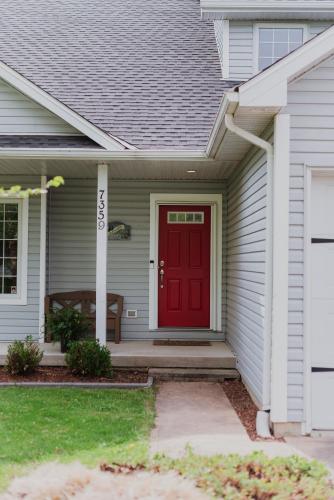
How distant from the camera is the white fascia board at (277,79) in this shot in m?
4.67

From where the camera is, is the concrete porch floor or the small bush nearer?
the small bush

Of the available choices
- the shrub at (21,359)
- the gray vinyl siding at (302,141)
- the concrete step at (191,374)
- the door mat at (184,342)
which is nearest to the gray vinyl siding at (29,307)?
the shrub at (21,359)

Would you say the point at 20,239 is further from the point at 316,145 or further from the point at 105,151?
the point at 316,145

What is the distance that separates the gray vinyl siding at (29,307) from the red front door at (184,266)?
188 centimetres

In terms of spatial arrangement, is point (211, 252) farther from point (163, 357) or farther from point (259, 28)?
point (259, 28)

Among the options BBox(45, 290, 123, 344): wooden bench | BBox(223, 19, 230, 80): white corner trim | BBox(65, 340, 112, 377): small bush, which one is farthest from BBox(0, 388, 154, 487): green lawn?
BBox(223, 19, 230, 80): white corner trim

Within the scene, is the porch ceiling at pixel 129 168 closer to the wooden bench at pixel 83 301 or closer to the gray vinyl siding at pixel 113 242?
the gray vinyl siding at pixel 113 242

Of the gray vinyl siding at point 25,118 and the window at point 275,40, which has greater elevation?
the window at point 275,40

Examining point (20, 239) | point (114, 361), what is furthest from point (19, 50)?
point (114, 361)

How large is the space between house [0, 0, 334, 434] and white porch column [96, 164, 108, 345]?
19mm

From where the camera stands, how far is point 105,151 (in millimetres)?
6945

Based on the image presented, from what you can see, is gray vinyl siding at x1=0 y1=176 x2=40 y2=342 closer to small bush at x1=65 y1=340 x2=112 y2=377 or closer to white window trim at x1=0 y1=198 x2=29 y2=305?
white window trim at x1=0 y1=198 x2=29 y2=305

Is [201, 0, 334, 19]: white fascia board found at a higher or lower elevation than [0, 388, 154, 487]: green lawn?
higher

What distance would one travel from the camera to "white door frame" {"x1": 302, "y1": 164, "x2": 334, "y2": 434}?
16.0ft
